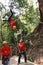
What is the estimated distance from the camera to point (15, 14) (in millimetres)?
18969

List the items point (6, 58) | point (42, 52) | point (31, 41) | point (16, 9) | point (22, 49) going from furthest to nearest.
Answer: point (16, 9), point (31, 41), point (42, 52), point (22, 49), point (6, 58)

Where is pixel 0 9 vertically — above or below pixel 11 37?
above

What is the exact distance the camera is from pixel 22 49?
11328mm

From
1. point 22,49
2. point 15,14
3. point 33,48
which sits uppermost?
point 15,14

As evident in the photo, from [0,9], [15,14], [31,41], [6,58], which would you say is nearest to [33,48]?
[31,41]

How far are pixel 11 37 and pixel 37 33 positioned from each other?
197 centimetres

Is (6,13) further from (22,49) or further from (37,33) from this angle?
(22,49)

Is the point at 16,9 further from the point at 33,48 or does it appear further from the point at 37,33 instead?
the point at 33,48

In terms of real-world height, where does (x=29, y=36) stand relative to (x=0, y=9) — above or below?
below

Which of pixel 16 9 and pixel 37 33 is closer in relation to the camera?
pixel 37 33

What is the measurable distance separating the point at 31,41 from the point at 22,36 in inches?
30.7

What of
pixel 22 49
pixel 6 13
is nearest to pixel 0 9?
pixel 6 13

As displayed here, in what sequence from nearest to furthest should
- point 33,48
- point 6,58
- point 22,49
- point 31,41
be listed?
point 6,58
point 22,49
point 33,48
point 31,41

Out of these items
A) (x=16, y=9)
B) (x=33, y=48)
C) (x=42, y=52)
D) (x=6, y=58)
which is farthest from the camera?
(x=16, y=9)
